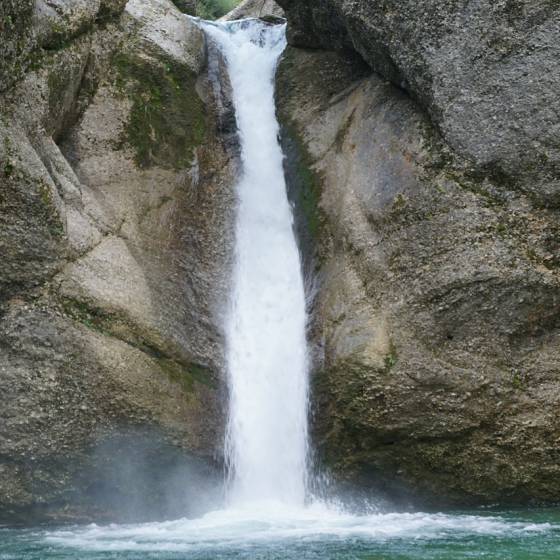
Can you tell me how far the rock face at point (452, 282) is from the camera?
11.7 metres

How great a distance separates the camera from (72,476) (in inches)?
446

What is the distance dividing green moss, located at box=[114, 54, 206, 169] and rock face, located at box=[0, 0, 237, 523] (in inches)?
2.1

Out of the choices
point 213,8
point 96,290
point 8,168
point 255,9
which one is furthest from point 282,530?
point 213,8

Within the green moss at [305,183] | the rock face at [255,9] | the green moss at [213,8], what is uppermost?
the green moss at [213,8]

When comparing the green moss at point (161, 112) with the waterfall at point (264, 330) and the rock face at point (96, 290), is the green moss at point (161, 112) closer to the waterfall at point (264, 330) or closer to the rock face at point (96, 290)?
the rock face at point (96, 290)

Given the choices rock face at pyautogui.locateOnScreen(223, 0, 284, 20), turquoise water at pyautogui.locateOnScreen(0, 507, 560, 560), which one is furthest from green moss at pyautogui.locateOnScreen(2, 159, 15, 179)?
rock face at pyautogui.locateOnScreen(223, 0, 284, 20)

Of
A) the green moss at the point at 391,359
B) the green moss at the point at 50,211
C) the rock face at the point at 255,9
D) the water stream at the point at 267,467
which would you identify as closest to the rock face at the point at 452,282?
the green moss at the point at 391,359

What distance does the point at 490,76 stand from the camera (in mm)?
12578

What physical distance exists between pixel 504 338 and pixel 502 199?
2.19 meters

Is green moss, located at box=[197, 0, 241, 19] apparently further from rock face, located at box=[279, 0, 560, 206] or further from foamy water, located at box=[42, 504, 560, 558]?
foamy water, located at box=[42, 504, 560, 558]

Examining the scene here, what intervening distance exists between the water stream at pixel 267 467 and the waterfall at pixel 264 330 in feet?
0.06

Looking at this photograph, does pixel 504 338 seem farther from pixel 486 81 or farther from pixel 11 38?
pixel 11 38

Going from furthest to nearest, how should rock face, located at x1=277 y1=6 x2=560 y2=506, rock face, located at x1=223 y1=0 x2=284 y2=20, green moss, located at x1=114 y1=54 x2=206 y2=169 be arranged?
rock face, located at x1=223 y1=0 x2=284 y2=20 < green moss, located at x1=114 y1=54 x2=206 y2=169 < rock face, located at x1=277 y1=6 x2=560 y2=506

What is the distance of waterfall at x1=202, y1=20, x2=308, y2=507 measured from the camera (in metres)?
12.2
